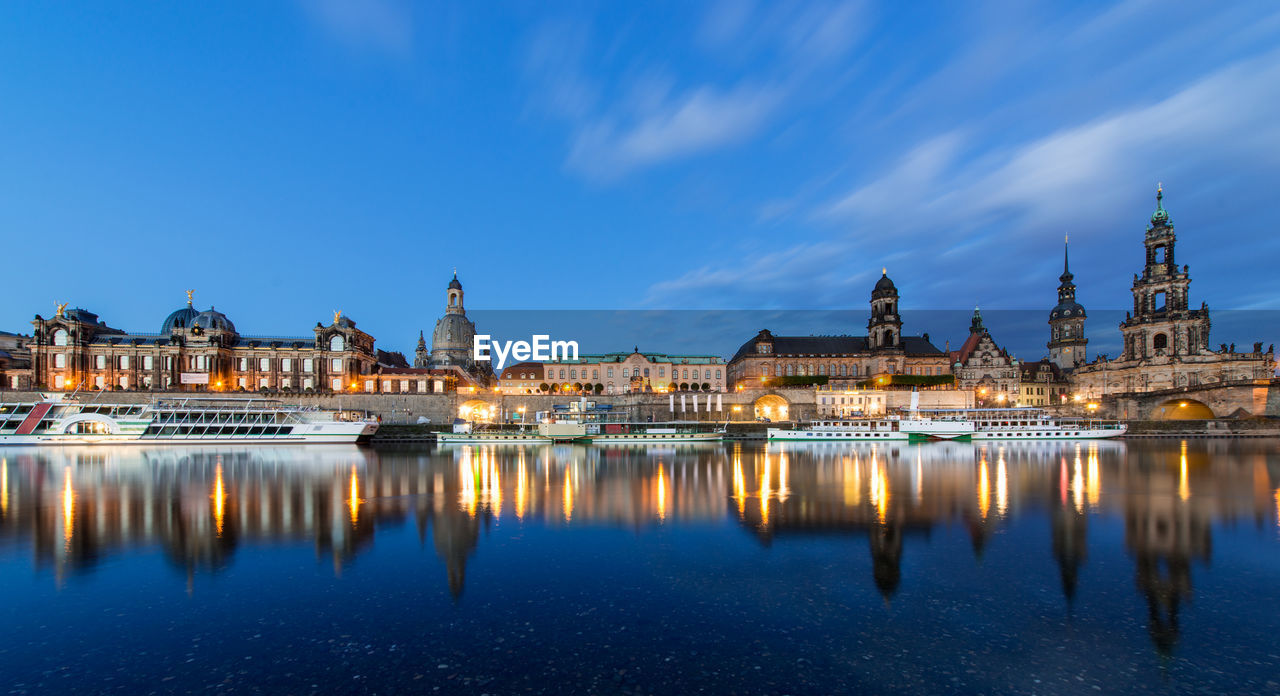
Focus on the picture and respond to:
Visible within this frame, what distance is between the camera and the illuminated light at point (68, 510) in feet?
41.9

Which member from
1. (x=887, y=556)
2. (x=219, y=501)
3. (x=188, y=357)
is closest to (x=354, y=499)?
(x=219, y=501)

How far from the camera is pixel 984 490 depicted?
62.5 ft

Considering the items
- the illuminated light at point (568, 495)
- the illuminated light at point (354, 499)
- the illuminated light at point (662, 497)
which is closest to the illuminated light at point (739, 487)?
the illuminated light at point (662, 497)

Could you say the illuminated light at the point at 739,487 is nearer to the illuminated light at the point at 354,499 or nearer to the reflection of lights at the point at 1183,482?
the illuminated light at the point at 354,499

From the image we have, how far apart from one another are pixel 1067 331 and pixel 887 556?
94.7 metres

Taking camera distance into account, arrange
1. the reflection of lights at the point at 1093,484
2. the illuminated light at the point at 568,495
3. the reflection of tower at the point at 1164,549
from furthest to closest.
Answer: the reflection of lights at the point at 1093,484 < the illuminated light at the point at 568,495 < the reflection of tower at the point at 1164,549

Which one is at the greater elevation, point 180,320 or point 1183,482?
point 180,320

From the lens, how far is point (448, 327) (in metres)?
92.4

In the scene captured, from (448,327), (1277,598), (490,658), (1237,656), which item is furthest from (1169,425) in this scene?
(448,327)

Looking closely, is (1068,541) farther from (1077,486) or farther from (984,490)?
(1077,486)

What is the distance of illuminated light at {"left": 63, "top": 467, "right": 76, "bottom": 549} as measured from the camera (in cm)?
1276

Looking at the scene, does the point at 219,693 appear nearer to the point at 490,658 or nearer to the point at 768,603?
the point at 490,658

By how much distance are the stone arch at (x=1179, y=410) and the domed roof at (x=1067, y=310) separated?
31937 mm

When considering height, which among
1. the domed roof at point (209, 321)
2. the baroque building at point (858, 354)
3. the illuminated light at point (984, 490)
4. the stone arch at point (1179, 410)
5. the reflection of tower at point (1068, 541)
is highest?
the domed roof at point (209, 321)
